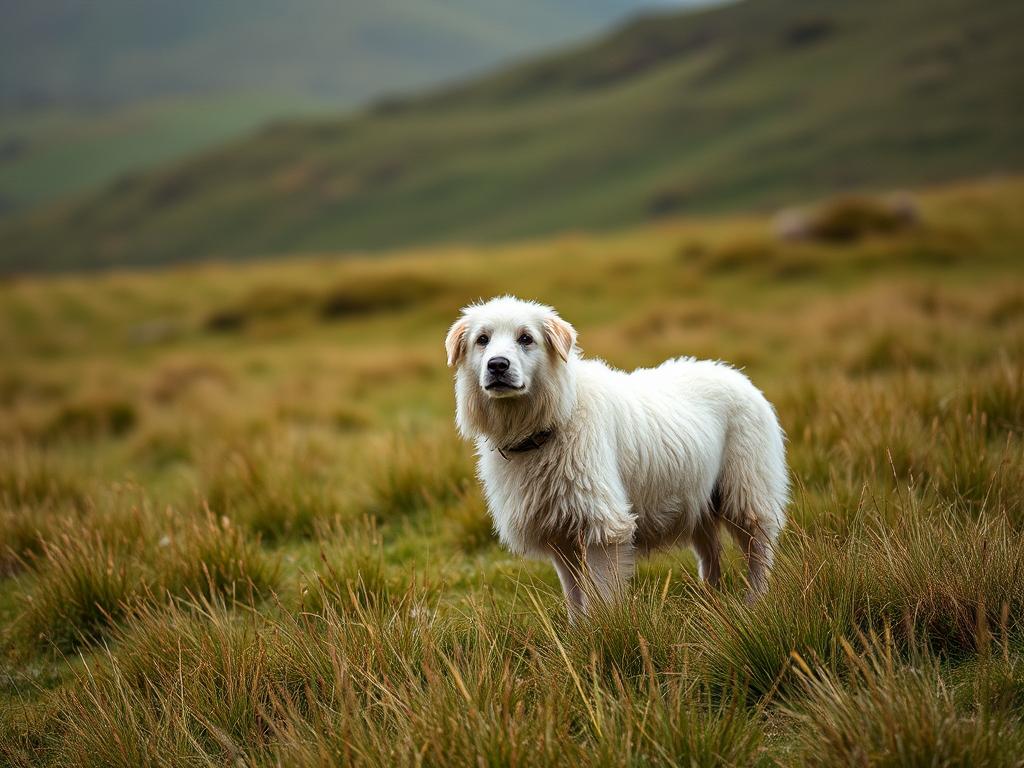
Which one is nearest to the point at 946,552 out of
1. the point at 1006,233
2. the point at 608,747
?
the point at 608,747

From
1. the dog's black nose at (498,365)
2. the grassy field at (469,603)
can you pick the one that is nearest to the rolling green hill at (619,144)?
the grassy field at (469,603)

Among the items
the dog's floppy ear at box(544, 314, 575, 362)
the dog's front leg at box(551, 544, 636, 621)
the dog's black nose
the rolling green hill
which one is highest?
the rolling green hill

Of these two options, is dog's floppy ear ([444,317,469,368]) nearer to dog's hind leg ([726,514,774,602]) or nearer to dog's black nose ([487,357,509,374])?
dog's black nose ([487,357,509,374])

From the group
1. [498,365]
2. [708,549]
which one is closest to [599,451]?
[498,365]

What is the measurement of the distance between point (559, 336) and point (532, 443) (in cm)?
64

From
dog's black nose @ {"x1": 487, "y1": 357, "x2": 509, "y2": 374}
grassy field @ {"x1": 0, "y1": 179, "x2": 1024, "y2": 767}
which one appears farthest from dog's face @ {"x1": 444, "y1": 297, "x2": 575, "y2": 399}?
grassy field @ {"x1": 0, "y1": 179, "x2": 1024, "y2": 767}

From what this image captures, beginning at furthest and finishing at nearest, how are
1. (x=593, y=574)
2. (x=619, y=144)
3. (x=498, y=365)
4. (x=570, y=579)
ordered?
(x=619, y=144) → (x=570, y=579) → (x=498, y=365) → (x=593, y=574)

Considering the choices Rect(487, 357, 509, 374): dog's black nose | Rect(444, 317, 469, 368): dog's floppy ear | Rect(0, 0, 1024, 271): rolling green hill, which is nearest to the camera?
Rect(487, 357, 509, 374): dog's black nose

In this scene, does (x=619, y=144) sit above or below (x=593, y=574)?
above

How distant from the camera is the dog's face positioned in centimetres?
446

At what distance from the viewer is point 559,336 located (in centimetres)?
469

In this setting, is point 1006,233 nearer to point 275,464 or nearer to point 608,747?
point 275,464

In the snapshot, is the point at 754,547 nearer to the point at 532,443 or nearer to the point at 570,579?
the point at 570,579

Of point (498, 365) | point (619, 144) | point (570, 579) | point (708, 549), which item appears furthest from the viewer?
point (619, 144)
